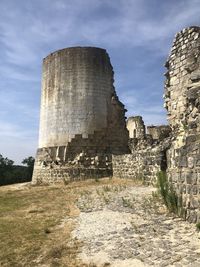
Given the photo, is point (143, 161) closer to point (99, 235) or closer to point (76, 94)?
point (76, 94)

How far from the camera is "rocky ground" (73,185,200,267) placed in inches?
220

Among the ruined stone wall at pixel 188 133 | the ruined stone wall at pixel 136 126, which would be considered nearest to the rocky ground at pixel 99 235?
the ruined stone wall at pixel 188 133

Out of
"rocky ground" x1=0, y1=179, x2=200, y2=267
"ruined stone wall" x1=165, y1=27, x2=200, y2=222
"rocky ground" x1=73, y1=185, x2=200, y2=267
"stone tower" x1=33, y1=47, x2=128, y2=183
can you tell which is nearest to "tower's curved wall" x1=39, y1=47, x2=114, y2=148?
"stone tower" x1=33, y1=47, x2=128, y2=183

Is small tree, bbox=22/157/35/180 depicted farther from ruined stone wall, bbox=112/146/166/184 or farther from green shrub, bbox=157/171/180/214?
green shrub, bbox=157/171/180/214

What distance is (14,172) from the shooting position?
1122 inches

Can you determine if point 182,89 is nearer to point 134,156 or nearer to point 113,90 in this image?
point 134,156

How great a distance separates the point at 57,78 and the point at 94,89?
6.74ft

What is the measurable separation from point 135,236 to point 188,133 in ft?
8.65

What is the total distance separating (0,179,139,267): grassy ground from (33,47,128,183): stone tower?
643 centimetres

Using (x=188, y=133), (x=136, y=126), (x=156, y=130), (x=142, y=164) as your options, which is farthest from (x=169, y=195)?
(x=136, y=126)

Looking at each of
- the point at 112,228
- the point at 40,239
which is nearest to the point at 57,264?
the point at 40,239

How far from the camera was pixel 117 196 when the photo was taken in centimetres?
1128

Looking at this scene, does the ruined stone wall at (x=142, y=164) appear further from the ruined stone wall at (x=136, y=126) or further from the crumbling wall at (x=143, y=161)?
the ruined stone wall at (x=136, y=126)

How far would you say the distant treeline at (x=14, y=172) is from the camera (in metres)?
27.5
